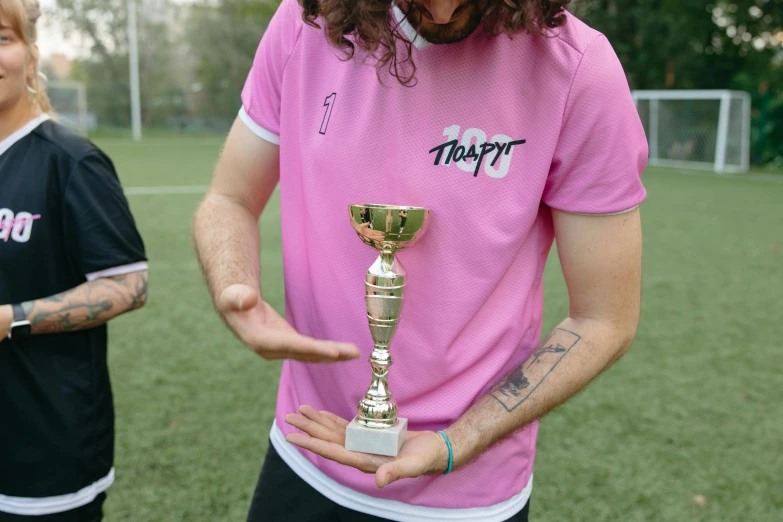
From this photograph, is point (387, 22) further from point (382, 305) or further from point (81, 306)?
point (81, 306)

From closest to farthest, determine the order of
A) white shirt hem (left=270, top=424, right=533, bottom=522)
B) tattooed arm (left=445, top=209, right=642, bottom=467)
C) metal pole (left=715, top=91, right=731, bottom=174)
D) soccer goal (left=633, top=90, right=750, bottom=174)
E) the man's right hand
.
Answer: the man's right hand → tattooed arm (left=445, top=209, right=642, bottom=467) → white shirt hem (left=270, top=424, right=533, bottom=522) → metal pole (left=715, top=91, right=731, bottom=174) → soccer goal (left=633, top=90, right=750, bottom=174)

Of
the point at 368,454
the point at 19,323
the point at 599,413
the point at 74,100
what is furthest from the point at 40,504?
the point at 74,100

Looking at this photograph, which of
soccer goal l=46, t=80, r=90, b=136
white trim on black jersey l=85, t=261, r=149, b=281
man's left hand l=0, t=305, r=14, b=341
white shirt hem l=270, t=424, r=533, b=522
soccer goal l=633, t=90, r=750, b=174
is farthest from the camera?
soccer goal l=46, t=80, r=90, b=136

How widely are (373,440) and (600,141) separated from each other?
609 millimetres

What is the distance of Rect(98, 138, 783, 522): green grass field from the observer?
3.41 metres

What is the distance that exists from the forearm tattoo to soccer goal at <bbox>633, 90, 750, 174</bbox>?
Answer: 1990 centimetres

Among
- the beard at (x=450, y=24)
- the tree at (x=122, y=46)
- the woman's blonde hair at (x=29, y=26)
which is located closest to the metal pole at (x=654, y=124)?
the tree at (x=122, y=46)

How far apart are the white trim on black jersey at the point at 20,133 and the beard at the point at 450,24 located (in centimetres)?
109

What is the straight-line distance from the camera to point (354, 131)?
4.66 ft

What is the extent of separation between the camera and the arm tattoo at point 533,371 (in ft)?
4.64

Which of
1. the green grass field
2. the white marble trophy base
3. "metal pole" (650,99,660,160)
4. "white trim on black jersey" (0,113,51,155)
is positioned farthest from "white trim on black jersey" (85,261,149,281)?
"metal pole" (650,99,660,160)

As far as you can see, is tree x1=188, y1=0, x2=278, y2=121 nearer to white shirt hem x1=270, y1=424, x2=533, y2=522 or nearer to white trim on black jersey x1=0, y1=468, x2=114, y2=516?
white trim on black jersey x1=0, y1=468, x2=114, y2=516

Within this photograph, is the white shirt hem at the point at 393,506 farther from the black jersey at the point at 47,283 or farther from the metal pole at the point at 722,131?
the metal pole at the point at 722,131

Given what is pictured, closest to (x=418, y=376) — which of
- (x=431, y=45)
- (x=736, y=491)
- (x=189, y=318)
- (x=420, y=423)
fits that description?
(x=420, y=423)
